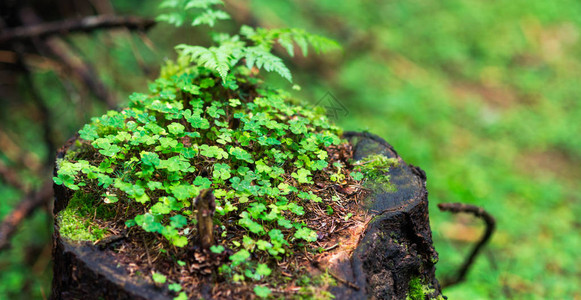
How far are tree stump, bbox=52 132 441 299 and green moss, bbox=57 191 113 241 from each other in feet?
0.14

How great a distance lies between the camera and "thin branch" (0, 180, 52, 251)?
4.26 meters

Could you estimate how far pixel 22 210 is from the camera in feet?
15.2

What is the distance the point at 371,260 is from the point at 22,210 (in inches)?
156

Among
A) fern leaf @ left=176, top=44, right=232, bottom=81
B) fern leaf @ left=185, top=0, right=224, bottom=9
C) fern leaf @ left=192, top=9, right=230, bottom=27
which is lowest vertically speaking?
fern leaf @ left=176, top=44, right=232, bottom=81

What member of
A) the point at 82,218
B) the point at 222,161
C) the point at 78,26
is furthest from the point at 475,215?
the point at 78,26

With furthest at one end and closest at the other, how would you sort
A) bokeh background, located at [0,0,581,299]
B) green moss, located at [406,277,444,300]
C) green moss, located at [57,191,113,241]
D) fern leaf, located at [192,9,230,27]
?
bokeh background, located at [0,0,581,299] < fern leaf, located at [192,9,230,27] < green moss, located at [406,277,444,300] < green moss, located at [57,191,113,241]

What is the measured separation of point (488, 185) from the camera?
22.3ft

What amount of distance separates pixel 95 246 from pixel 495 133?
7.68 metres

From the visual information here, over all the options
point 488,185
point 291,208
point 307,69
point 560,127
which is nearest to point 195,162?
point 291,208

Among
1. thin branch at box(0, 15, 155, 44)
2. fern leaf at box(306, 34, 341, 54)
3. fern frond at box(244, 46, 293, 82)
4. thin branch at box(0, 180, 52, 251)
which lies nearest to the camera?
fern frond at box(244, 46, 293, 82)

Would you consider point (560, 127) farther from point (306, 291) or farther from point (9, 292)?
point (9, 292)

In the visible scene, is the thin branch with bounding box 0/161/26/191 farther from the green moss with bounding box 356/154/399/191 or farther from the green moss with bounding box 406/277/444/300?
the green moss with bounding box 406/277/444/300

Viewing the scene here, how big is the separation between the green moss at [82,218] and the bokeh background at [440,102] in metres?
1.81

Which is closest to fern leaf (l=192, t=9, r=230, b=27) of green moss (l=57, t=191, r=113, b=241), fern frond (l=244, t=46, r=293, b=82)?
fern frond (l=244, t=46, r=293, b=82)
